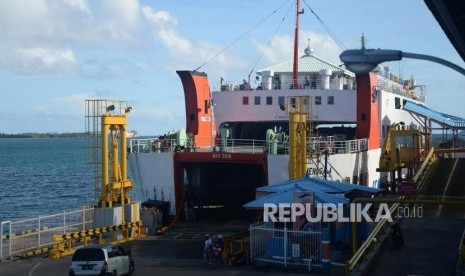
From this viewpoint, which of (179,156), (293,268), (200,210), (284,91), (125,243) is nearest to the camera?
(293,268)

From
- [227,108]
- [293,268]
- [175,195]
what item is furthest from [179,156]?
[293,268]

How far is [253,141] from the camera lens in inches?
1257

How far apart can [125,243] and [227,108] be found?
1409 centimetres

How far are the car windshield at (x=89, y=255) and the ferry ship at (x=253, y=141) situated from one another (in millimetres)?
12909

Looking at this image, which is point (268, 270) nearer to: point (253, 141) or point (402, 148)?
point (253, 141)

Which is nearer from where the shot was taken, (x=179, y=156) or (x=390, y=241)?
(x=390, y=241)

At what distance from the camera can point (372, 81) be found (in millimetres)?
36125

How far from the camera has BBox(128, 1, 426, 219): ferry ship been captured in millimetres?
31641

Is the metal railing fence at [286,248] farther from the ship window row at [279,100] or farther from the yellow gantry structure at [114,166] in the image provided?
the ship window row at [279,100]

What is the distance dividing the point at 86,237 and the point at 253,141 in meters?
10.0

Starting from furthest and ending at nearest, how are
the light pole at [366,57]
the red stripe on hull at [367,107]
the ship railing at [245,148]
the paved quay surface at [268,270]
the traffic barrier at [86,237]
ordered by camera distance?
the red stripe on hull at [367,107], the ship railing at [245,148], the traffic barrier at [86,237], the paved quay surface at [268,270], the light pole at [366,57]

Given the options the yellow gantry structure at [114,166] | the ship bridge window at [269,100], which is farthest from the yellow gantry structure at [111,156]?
the ship bridge window at [269,100]

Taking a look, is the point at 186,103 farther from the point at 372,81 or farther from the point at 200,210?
the point at 372,81

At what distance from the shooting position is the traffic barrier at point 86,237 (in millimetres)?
23688
